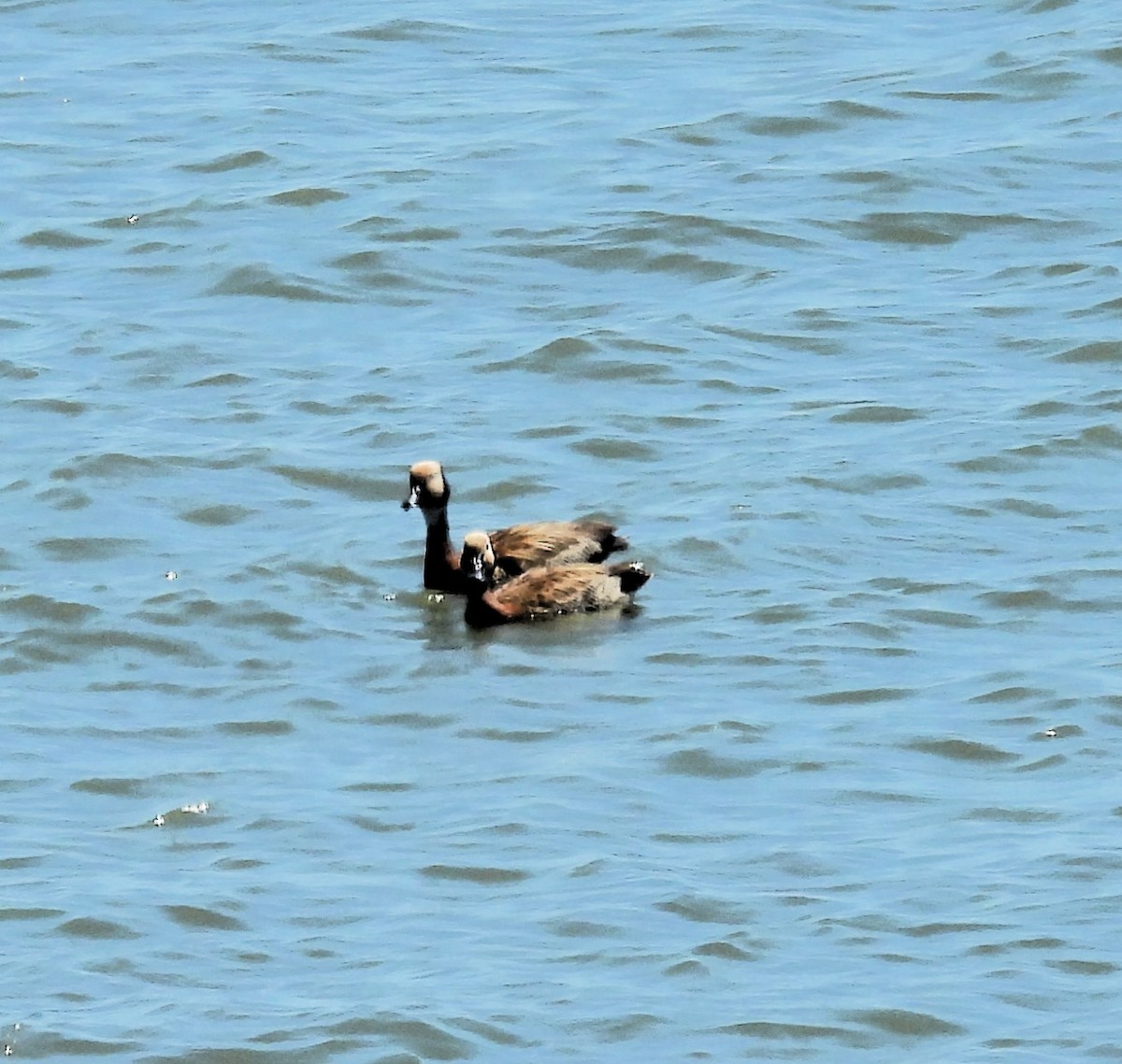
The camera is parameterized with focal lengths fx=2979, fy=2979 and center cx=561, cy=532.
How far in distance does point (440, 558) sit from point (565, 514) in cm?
90

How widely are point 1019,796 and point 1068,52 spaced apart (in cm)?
1137

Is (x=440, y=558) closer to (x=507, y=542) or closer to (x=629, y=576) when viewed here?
(x=507, y=542)

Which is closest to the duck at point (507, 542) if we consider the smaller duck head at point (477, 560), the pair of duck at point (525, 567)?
the pair of duck at point (525, 567)

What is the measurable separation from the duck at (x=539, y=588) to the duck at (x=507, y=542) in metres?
0.06

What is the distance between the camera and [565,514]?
13016 mm

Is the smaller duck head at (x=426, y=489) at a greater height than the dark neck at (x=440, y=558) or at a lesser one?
greater

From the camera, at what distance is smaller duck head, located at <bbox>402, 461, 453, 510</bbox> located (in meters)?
12.3

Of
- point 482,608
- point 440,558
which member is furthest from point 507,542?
point 482,608

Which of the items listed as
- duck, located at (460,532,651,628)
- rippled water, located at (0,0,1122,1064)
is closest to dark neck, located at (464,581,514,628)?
duck, located at (460,532,651,628)

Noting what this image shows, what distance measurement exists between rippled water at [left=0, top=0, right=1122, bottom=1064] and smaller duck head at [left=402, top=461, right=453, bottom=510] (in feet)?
1.35

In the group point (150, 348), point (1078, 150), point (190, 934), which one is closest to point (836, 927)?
point (190, 934)

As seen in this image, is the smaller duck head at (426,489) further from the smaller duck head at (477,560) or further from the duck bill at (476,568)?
the duck bill at (476,568)

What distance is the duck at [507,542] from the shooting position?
12250mm

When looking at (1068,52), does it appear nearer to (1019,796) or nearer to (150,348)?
(150,348)
